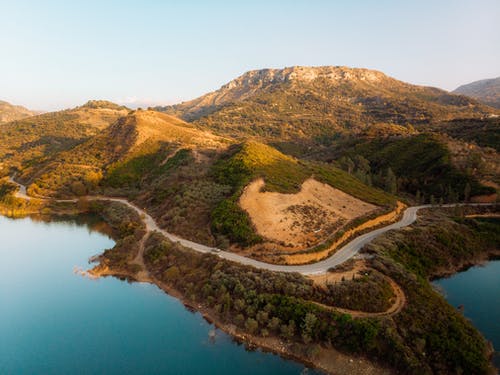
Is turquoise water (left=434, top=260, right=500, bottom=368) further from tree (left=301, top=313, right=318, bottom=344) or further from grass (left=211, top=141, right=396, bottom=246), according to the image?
grass (left=211, top=141, right=396, bottom=246)

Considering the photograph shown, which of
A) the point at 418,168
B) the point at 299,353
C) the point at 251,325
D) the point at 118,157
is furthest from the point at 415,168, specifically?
the point at 118,157

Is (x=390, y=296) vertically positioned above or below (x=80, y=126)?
below

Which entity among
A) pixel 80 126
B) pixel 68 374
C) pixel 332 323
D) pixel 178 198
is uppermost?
pixel 80 126

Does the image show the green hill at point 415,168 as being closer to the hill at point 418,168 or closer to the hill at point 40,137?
the hill at point 418,168

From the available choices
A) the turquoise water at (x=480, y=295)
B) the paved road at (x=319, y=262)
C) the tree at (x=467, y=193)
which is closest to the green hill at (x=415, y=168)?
the tree at (x=467, y=193)

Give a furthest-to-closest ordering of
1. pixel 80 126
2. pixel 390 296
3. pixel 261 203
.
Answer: pixel 80 126 < pixel 261 203 < pixel 390 296

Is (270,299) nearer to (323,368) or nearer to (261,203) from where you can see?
(323,368)

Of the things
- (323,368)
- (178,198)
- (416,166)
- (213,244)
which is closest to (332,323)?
(323,368)

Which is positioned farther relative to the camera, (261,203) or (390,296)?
(261,203)
